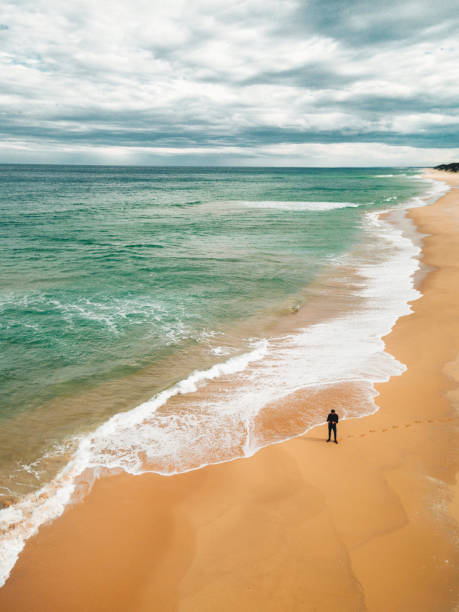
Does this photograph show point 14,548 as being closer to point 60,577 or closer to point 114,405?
point 60,577

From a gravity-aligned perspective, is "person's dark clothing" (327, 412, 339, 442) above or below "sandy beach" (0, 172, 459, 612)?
above

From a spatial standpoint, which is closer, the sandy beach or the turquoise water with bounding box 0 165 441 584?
the sandy beach

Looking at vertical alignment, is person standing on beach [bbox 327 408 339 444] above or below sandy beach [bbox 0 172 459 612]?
above

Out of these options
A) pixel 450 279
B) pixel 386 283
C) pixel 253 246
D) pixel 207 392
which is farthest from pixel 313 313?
pixel 253 246

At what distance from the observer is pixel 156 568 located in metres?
6.54

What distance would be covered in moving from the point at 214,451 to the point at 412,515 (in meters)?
4.41

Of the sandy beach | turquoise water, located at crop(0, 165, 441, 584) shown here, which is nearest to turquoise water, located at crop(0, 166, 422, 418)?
turquoise water, located at crop(0, 165, 441, 584)

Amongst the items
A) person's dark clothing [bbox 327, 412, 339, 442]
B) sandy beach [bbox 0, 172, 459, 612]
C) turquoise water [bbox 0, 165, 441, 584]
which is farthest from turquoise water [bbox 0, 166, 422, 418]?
person's dark clothing [bbox 327, 412, 339, 442]

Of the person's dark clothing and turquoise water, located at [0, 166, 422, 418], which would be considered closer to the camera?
the person's dark clothing

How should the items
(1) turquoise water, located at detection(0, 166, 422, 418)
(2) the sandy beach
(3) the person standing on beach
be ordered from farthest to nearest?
(1) turquoise water, located at detection(0, 166, 422, 418) < (3) the person standing on beach < (2) the sandy beach

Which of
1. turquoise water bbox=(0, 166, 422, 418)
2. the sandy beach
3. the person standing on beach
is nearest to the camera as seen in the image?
the sandy beach

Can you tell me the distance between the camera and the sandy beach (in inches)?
237

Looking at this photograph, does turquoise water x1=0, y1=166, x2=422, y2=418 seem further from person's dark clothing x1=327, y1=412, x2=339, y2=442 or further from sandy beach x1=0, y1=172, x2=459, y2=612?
person's dark clothing x1=327, y1=412, x2=339, y2=442

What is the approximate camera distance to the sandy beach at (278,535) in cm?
602
